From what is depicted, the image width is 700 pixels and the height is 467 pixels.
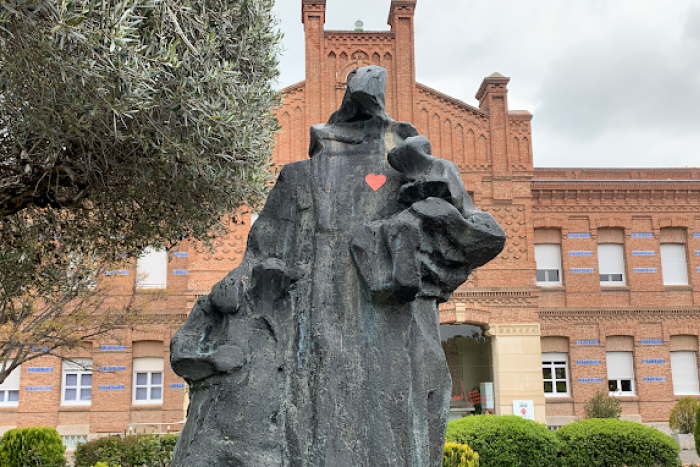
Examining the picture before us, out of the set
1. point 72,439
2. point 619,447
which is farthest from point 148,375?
point 619,447

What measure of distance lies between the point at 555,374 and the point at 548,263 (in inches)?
160

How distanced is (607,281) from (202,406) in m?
25.0

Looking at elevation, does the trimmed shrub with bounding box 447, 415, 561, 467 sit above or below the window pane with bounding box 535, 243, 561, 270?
below

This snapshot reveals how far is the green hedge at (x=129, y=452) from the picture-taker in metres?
12.8

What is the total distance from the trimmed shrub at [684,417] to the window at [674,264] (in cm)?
566

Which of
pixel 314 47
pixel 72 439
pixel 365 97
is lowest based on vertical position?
pixel 72 439

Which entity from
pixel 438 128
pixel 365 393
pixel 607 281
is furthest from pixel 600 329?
pixel 365 393

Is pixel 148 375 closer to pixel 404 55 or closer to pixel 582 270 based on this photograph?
pixel 404 55

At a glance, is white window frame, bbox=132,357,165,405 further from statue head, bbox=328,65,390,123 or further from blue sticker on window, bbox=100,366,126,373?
statue head, bbox=328,65,390,123

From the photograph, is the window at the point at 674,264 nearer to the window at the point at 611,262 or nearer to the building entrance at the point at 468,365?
the window at the point at 611,262

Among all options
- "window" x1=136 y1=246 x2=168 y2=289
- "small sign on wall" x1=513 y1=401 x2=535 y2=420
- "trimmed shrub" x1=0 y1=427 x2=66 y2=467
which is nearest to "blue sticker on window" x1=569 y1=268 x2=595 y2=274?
"small sign on wall" x1=513 y1=401 x2=535 y2=420

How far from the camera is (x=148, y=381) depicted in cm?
2334

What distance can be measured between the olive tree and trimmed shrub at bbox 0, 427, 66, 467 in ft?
19.0

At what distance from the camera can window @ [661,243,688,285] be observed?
83.9 ft
